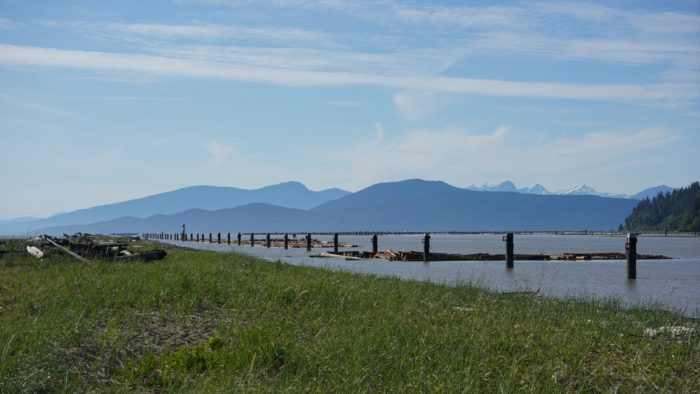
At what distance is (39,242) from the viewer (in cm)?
3281

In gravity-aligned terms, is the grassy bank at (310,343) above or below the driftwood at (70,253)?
below

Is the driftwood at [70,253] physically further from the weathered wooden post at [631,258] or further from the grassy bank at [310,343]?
the weathered wooden post at [631,258]

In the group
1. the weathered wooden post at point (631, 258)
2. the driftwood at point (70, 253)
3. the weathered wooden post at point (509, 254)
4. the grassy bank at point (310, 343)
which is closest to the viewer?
the grassy bank at point (310, 343)

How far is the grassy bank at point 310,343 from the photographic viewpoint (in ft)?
31.5

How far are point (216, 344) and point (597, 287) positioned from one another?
20.9 metres

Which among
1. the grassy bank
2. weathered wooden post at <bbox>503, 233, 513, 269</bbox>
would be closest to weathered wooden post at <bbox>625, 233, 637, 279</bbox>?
weathered wooden post at <bbox>503, 233, 513, 269</bbox>

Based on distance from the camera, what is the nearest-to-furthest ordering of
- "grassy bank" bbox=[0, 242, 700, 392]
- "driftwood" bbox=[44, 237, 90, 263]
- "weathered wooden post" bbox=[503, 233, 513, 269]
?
"grassy bank" bbox=[0, 242, 700, 392] < "driftwood" bbox=[44, 237, 90, 263] < "weathered wooden post" bbox=[503, 233, 513, 269]

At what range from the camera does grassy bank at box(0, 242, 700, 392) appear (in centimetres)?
961

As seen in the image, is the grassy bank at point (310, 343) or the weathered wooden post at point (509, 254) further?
the weathered wooden post at point (509, 254)

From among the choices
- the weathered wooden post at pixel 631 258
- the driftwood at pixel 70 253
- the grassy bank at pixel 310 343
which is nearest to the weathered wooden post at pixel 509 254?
the weathered wooden post at pixel 631 258

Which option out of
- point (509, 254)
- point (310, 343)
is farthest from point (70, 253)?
point (509, 254)

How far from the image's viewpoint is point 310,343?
11.1 meters

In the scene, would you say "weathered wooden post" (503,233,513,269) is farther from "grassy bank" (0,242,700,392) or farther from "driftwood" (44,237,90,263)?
"grassy bank" (0,242,700,392)

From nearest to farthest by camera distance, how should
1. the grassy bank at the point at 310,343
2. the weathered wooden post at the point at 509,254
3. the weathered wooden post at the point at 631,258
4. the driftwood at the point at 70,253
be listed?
the grassy bank at the point at 310,343 → the driftwood at the point at 70,253 → the weathered wooden post at the point at 631,258 → the weathered wooden post at the point at 509,254
